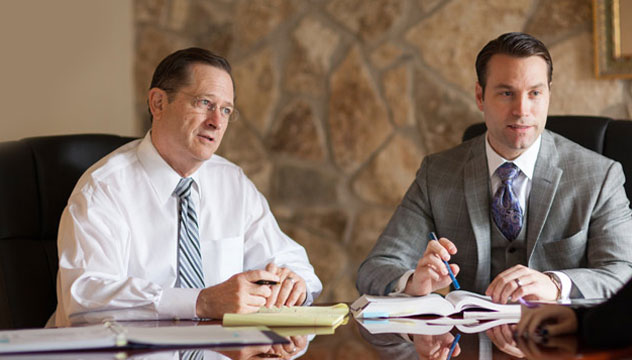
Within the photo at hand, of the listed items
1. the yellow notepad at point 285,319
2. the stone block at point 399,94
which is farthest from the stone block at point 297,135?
the yellow notepad at point 285,319

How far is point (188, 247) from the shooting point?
188cm

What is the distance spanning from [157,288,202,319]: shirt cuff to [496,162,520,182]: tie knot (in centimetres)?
89

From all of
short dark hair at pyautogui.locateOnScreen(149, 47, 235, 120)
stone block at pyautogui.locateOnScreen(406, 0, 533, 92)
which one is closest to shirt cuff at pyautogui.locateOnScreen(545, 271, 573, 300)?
short dark hair at pyautogui.locateOnScreen(149, 47, 235, 120)

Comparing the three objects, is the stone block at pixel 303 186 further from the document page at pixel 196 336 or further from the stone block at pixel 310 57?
the document page at pixel 196 336

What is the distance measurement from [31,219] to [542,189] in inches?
53.9

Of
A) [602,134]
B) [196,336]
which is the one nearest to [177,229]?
[196,336]

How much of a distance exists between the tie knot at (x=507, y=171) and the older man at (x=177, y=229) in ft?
1.88

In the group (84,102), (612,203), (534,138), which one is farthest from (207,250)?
(84,102)

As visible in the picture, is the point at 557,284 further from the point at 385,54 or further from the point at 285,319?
the point at 385,54

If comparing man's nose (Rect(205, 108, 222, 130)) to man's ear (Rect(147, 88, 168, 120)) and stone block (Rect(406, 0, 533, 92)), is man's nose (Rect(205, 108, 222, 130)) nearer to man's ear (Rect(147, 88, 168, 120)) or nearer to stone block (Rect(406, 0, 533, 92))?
man's ear (Rect(147, 88, 168, 120))

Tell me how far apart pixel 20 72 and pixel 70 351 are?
5.85 ft

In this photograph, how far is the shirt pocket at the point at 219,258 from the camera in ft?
6.43

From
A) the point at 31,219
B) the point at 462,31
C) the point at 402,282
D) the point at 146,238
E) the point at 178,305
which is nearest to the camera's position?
the point at 178,305

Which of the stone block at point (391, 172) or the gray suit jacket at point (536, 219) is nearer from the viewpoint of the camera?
the gray suit jacket at point (536, 219)
